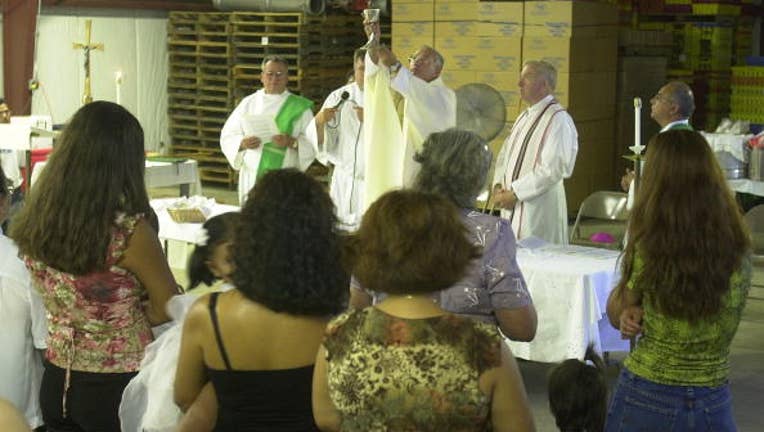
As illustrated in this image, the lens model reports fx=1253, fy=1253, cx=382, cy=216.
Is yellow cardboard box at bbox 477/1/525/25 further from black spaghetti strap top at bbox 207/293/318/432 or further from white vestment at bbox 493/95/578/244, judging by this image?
black spaghetti strap top at bbox 207/293/318/432

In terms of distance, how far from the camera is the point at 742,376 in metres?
6.82

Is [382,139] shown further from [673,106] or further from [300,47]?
[300,47]

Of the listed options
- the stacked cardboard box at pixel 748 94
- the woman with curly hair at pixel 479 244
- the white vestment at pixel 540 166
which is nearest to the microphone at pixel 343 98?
the white vestment at pixel 540 166

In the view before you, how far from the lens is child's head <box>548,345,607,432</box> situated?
126 inches

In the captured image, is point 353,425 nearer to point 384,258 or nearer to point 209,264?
point 384,258

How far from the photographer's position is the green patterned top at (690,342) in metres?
3.23

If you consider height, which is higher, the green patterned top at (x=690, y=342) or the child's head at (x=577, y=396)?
the green patterned top at (x=690, y=342)

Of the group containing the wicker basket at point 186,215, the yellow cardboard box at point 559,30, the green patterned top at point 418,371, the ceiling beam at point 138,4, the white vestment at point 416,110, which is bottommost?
the wicker basket at point 186,215

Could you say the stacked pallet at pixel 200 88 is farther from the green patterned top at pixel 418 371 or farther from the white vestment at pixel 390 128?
the green patterned top at pixel 418 371

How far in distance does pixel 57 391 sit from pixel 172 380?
419 mm

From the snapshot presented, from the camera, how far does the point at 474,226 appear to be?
368 cm

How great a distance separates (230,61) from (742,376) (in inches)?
348

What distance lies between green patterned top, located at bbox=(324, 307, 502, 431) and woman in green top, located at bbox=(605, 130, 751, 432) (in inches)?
31.5

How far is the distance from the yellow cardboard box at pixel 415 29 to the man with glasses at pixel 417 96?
175 inches
